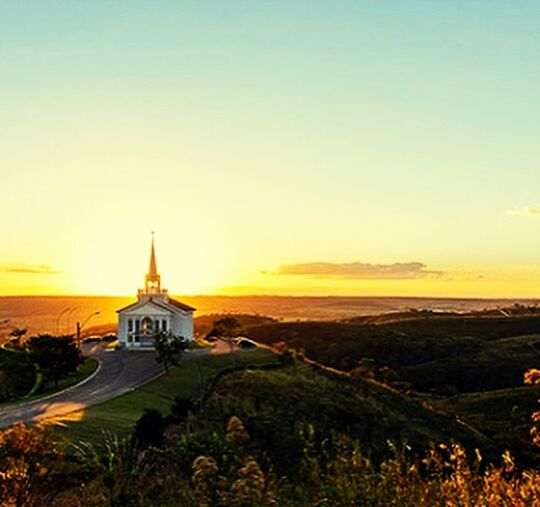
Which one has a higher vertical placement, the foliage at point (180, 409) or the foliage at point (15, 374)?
the foliage at point (15, 374)

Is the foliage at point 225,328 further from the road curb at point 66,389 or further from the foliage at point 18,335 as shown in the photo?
the road curb at point 66,389

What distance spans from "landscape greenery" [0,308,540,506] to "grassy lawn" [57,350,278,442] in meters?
0.19

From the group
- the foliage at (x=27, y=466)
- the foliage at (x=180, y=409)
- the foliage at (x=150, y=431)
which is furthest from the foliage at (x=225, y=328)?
the foliage at (x=27, y=466)

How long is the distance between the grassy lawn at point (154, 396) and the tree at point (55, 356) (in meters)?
7.23

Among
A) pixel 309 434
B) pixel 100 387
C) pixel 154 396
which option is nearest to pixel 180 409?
pixel 154 396

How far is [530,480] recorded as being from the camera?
8359 mm

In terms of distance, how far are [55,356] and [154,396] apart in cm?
1030

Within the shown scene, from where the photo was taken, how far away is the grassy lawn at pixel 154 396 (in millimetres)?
40156

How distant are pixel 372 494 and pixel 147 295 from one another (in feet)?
285

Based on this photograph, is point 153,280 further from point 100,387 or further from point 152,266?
point 100,387

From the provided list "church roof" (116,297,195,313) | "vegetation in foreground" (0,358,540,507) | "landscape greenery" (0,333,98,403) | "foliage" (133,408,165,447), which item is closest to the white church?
"church roof" (116,297,195,313)

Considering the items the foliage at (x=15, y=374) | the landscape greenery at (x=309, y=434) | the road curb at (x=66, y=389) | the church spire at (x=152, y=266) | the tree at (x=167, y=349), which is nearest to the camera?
the landscape greenery at (x=309, y=434)

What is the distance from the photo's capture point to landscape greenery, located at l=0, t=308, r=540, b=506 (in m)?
10.5

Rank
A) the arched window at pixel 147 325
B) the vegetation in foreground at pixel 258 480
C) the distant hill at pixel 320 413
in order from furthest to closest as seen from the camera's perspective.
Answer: the arched window at pixel 147 325, the distant hill at pixel 320 413, the vegetation in foreground at pixel 258 480
